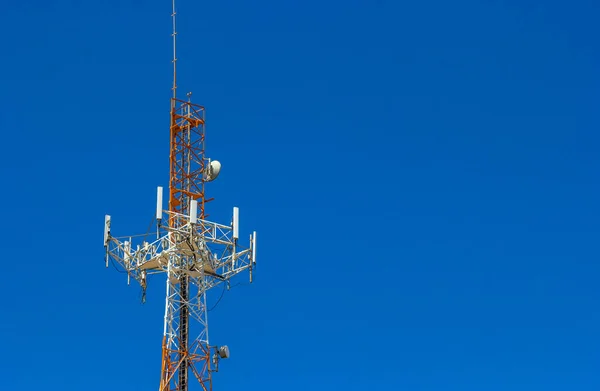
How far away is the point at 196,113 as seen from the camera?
126 metres

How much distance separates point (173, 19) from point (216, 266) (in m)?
20.6

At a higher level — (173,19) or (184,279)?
(173,19)

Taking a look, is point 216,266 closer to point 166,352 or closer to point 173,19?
point 166,352

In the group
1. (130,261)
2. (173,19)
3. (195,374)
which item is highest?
(173,19)

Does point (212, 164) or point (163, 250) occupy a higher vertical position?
point (212, 164)

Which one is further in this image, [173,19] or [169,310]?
[173,19]

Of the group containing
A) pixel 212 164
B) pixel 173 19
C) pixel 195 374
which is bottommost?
pixel 195 374

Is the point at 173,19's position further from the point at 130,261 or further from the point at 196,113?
the point at 130,261

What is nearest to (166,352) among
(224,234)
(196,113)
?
(224,234)

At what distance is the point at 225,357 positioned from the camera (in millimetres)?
119062

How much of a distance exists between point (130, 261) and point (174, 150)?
34.0 ft

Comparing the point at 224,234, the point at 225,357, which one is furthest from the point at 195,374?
the point at 224,234

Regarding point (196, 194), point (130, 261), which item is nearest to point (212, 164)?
point (196, 194)

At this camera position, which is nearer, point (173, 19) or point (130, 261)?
point (130, 261)
